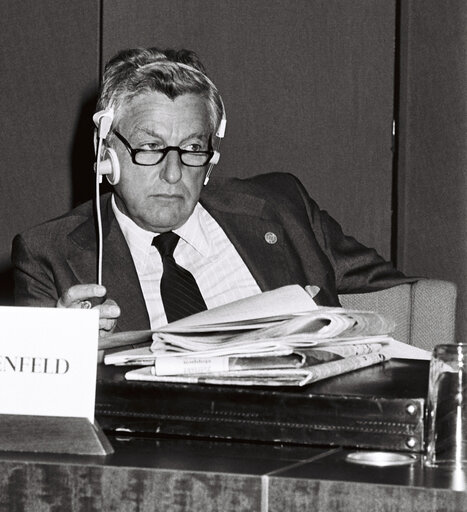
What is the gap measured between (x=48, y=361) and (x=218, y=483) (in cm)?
22

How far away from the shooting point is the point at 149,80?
1.95 m

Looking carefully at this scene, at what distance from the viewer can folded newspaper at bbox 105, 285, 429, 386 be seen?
3.13ft

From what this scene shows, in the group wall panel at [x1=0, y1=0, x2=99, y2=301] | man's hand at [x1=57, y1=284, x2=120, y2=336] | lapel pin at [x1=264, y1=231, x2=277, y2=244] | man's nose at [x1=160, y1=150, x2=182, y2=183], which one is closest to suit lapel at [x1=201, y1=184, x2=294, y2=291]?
lapel pin at [x1=264, y1=231, x2=277, y2=244]

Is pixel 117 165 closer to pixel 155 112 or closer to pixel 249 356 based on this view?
pixel 155 112

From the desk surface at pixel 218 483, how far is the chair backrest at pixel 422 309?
1.15 metres

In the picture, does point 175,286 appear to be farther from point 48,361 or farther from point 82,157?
point 48,361

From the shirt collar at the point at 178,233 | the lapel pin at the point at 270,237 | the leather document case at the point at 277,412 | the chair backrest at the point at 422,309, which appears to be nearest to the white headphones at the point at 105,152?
the shirt collar at the point at 178,233

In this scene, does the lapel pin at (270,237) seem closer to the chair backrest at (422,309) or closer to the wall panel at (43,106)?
the chair backrest at (422,309)

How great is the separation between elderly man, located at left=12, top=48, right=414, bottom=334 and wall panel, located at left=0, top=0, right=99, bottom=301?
66 centimetres

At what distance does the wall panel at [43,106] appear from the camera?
106 inches

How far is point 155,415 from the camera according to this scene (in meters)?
0.95

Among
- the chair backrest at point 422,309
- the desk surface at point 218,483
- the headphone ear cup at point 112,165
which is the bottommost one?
the desk surface at point 218,483

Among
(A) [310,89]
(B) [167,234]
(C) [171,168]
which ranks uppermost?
(A) [310,89]

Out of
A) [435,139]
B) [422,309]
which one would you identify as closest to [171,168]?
[422,309]
